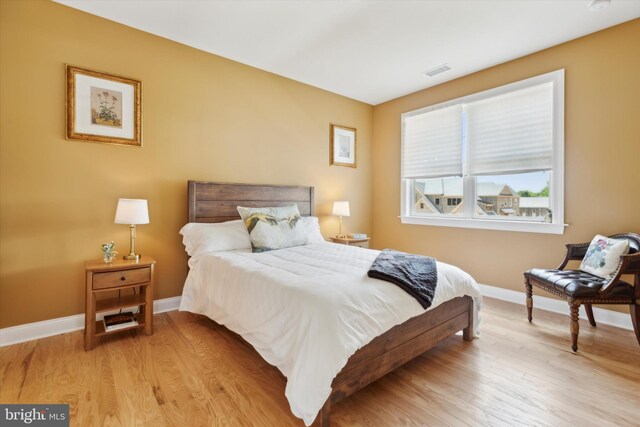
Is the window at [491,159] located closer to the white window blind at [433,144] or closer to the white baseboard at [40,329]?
the white window blind at [433,144]

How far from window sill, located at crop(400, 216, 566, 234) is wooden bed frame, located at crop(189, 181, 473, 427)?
1450 millimetres

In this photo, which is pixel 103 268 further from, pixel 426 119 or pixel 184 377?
pixel 426 119

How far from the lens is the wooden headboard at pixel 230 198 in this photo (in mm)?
3141

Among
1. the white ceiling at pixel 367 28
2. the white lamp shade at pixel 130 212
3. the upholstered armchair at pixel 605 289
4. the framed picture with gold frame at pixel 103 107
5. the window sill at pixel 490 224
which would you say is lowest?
the upholstered armchair at pixel 605 289

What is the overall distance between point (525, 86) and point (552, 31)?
576 millimetres

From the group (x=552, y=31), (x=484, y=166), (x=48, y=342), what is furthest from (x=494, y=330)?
(x=48, y=342)

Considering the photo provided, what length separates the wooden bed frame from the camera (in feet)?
5.26

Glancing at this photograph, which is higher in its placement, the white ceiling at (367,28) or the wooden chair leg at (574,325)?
the white ceiling at (367,28)

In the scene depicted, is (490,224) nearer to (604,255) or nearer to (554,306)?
(554,306)

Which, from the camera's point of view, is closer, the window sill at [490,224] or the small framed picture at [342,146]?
the window sill at [490,224]

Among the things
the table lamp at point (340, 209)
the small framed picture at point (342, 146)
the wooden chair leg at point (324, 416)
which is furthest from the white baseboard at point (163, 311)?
the small framed picture at point (342, 146)

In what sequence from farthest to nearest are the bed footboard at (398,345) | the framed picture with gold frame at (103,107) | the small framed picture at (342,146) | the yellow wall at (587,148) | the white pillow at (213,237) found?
the small framed picture at (342,146) < the white pillow at (213,237) < the yellow wall at (587,148) < the framed picture with gold frame at (103,107) < the bed footboard at (398,345)

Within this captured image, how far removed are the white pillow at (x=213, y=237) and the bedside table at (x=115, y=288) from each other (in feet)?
1.33

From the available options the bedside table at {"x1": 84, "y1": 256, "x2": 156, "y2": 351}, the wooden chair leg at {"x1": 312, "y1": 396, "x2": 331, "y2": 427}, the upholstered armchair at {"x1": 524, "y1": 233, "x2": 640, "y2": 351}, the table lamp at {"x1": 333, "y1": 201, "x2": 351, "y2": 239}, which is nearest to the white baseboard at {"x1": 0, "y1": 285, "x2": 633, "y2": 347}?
the bedside table at {"x1": 84, "y1": 256, "x2": 156, "y2": 351}
